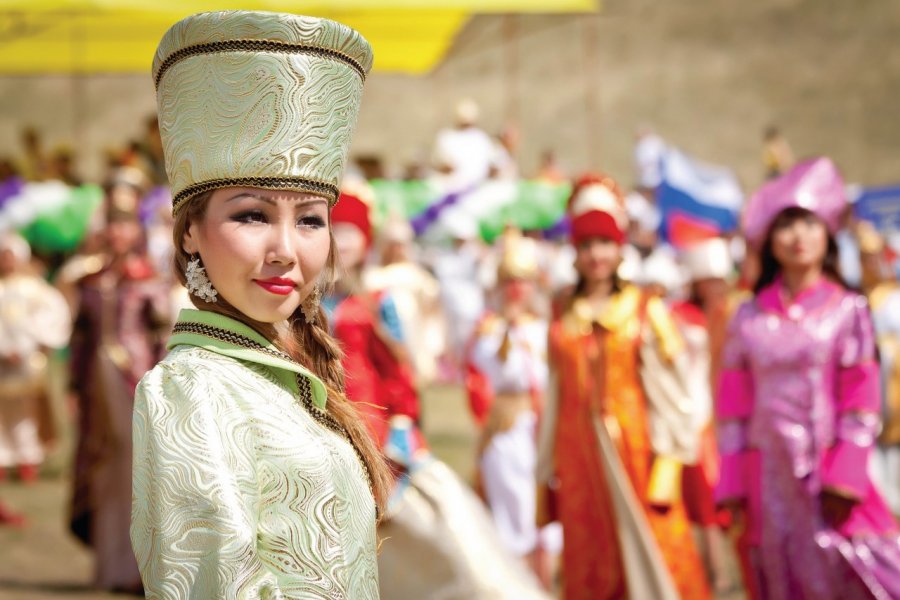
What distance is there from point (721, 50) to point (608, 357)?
2387 centimetres

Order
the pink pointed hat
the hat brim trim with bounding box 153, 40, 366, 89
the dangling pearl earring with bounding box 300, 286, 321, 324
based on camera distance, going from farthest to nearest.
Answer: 1. the pink pointed hat
2. the dangling pearl earring with bounding box 300, 286, 321, 324
3. the hat brim trim with bounding box 153, 40, 366, 89

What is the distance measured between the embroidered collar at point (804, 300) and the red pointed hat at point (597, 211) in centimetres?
92

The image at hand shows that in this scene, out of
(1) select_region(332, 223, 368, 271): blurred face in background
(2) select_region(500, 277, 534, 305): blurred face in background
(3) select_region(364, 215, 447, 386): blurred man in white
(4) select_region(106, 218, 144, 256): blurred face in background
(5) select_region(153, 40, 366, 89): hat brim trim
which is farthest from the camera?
(2) select_region(500, 277, 534, 305): blurred face in background

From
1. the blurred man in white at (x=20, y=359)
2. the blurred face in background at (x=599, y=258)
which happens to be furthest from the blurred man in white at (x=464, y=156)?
the blurred face in background at (x=599, y=258)

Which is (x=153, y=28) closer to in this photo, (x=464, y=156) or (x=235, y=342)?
(x=464, y=156)

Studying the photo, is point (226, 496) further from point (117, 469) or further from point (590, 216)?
point (117, 469)

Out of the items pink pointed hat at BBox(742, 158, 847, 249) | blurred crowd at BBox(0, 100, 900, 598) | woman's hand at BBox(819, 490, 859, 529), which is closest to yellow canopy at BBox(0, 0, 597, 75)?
blurred crowd at BBox(0, 100, 900, 598)

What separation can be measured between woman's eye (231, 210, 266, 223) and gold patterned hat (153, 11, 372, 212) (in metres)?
0.05

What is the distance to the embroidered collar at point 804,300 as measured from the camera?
17.2ft

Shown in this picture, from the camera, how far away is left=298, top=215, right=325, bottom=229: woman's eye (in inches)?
102

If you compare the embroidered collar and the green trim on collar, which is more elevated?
the green trim on collar

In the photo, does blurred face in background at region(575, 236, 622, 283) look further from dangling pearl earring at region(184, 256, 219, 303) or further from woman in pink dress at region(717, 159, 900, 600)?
dangling pearl earring at region(184, 256, 219, 303)

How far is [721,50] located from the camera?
28859mm

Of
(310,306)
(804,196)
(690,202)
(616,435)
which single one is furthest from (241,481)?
(690,202)
